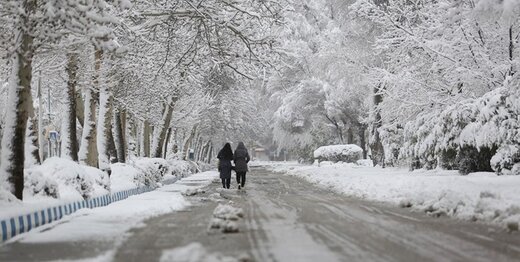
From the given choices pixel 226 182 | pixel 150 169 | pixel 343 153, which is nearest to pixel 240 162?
pixel 226 182

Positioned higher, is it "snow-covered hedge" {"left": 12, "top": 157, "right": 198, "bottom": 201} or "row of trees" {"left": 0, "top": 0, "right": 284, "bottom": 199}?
"row of trees" {"left": 0, "top": 0, "right": 284, "bottom": 199}

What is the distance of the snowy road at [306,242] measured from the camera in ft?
23.6

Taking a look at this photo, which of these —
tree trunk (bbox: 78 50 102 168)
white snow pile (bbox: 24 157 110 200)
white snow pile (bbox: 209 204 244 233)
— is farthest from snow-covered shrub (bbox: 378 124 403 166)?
white snow pile (bbox: 209 204 244 233)

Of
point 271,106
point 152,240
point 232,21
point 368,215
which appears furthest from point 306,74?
point 152,240

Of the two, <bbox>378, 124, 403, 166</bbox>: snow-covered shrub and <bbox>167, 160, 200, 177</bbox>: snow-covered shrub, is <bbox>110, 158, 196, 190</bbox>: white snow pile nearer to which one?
<bbox>167, 160, 200, 177</bbox>: snow-covered shrub

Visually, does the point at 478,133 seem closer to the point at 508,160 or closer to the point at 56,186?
the point at 508,160

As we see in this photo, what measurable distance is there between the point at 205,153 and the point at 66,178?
78.1 metres

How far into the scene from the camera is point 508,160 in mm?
Result: 17359

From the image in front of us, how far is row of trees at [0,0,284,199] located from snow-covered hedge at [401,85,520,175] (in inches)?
274

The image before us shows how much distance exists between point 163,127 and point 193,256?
29.2m

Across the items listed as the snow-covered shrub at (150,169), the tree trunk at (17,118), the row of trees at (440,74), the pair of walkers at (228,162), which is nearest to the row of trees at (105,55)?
the tree trunk at (17,118)

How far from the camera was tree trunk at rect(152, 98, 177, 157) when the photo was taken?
35.5 metres

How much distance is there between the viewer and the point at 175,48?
19203 millimetres

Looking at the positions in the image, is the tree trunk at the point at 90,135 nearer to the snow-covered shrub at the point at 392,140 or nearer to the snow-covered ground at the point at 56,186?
the snow-covered ground at the point at 56,186
